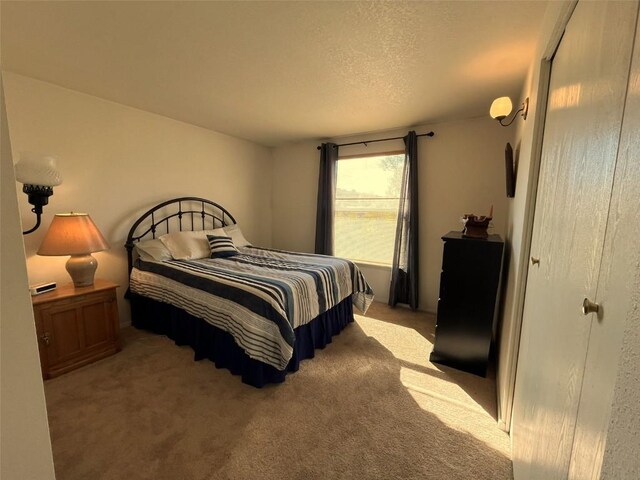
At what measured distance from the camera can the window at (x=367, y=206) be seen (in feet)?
11.9

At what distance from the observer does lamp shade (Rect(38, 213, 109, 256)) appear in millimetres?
2125

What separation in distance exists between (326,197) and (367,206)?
2.00 ft

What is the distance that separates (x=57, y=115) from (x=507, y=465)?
4.12 m

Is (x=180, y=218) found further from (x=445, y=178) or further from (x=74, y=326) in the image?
(x=445, y=178)

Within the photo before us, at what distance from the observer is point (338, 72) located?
2090 millimetres

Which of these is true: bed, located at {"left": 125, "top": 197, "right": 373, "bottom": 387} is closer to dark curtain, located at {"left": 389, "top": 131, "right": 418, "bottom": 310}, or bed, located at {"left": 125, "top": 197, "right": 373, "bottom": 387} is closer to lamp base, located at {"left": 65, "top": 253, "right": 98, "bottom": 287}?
lamp base, located at {"left": 65, "top": 253, "right": 98, "bottom": 287}

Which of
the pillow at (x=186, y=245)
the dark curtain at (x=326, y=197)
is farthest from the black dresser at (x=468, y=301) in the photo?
the pillow at (x=186, y=245)

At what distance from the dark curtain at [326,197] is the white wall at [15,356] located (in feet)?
11.5

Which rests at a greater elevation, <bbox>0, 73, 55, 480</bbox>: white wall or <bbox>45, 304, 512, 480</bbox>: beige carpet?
<bbox>0, 73, 55, 480</bbox>: white wall

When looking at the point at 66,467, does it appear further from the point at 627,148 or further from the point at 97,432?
the point at 627,148

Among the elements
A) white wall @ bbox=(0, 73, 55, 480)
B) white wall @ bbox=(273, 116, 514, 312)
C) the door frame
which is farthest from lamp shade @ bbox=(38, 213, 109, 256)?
the door frame

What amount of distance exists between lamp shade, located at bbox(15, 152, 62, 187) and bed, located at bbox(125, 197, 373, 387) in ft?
3.36

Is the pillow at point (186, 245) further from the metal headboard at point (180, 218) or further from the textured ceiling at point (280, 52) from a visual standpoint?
the textured ceiling at point (280, 52)

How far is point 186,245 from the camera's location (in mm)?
3039
